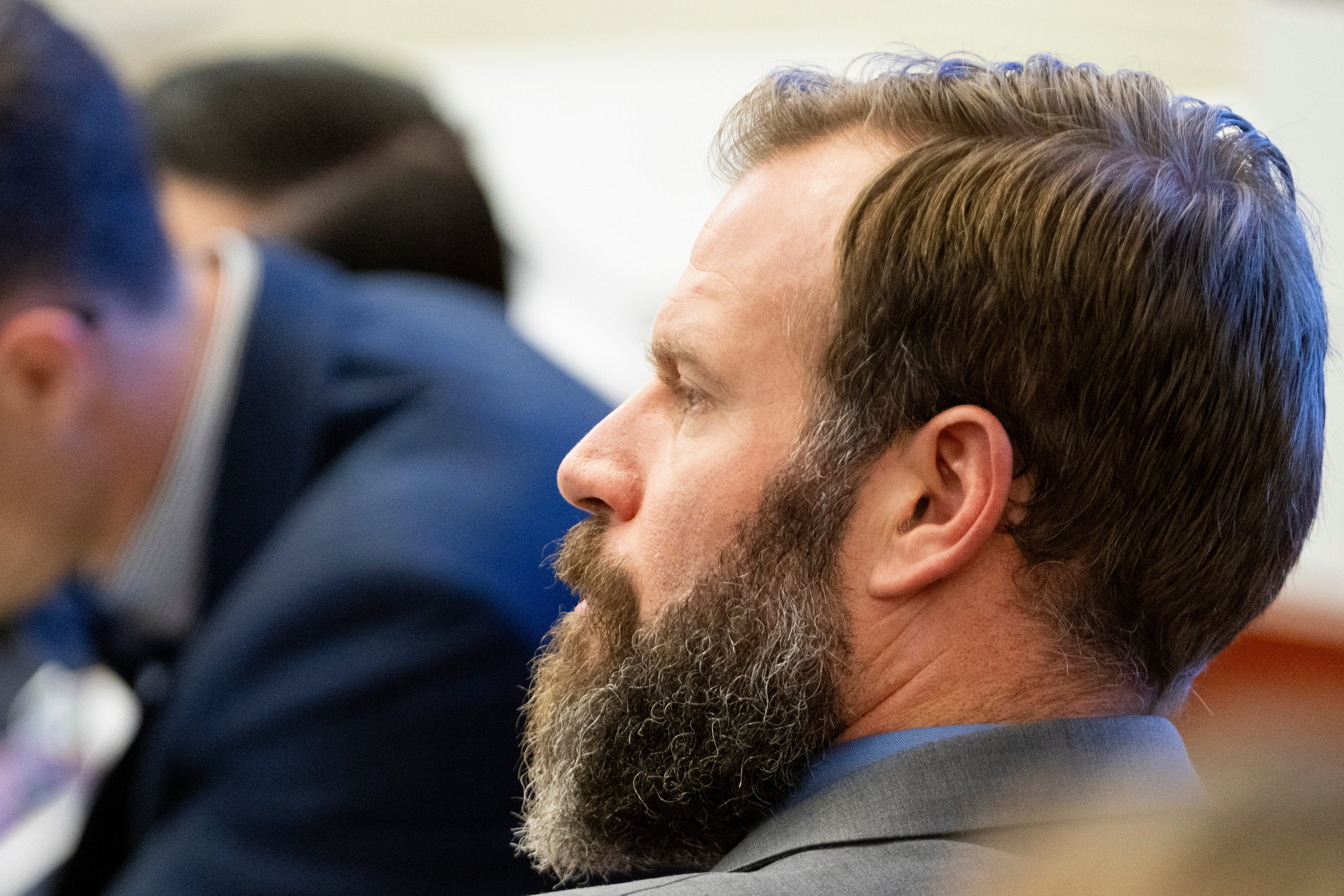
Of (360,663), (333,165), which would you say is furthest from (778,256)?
(333,165)

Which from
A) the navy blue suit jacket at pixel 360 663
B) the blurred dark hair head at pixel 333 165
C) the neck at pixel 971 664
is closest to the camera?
the neck at pixel 971 664

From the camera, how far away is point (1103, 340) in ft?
2.95

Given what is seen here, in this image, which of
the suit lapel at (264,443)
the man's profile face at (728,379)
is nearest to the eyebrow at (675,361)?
the man's profile face at (728,379)

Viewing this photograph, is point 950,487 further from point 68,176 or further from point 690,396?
point 68,176

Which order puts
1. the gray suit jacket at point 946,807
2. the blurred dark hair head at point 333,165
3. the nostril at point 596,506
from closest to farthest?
the gray suit jacket at point 946,807 < the nostril at point 596,506 < the blurred dark hair head at point 333,165

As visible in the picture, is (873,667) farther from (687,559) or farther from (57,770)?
(57,770)

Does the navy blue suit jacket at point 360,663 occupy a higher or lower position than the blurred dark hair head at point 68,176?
lower

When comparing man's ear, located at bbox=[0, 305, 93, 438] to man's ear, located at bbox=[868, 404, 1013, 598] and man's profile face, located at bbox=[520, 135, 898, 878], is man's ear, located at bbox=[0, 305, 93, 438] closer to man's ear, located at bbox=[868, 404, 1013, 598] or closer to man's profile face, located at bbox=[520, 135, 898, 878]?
man's profile face, located at bbox=[520, 135, 898, 878]

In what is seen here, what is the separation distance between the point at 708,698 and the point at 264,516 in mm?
983

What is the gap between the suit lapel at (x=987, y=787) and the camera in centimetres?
86

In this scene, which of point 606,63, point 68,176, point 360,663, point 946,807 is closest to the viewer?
point 946,807

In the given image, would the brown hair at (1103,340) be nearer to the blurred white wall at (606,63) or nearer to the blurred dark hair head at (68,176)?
the blurred dark hair head at (68,176)

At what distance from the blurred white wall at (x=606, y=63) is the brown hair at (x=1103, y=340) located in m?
2.09

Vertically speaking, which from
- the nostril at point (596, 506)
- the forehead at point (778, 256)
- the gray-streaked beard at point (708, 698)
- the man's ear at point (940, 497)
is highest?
the forehead at point (778, 256)
